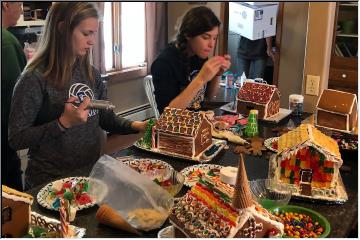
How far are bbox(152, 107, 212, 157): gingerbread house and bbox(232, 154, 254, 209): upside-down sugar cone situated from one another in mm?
594

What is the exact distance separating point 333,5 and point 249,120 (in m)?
0.80

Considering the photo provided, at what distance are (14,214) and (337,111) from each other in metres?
1.28

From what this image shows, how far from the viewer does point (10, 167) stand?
1.78 metres

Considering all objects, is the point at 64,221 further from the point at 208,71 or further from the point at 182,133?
the point at 208,71

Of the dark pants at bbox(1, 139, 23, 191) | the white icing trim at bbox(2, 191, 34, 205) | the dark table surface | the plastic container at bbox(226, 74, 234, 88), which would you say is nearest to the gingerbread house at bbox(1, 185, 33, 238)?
the white icing trim at bbox(2, 191, 34, 205)

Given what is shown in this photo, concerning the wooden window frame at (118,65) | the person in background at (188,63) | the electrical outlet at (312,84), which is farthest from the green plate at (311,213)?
the wooden window frame at (118,65)

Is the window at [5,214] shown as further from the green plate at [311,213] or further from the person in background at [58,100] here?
the green plate at [311,213]

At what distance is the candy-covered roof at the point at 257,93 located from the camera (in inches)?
78.5

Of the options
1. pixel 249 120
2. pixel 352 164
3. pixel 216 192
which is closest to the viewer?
pixel 216 192

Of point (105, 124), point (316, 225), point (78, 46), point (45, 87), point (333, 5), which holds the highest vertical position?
point (333, 5)

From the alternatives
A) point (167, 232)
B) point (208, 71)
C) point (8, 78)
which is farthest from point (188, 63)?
point (167, 232)

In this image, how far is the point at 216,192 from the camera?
963 mm

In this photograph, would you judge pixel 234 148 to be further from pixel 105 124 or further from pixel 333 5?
pixel 333 5

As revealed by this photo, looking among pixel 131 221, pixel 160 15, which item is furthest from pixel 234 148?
pixel 160 15
